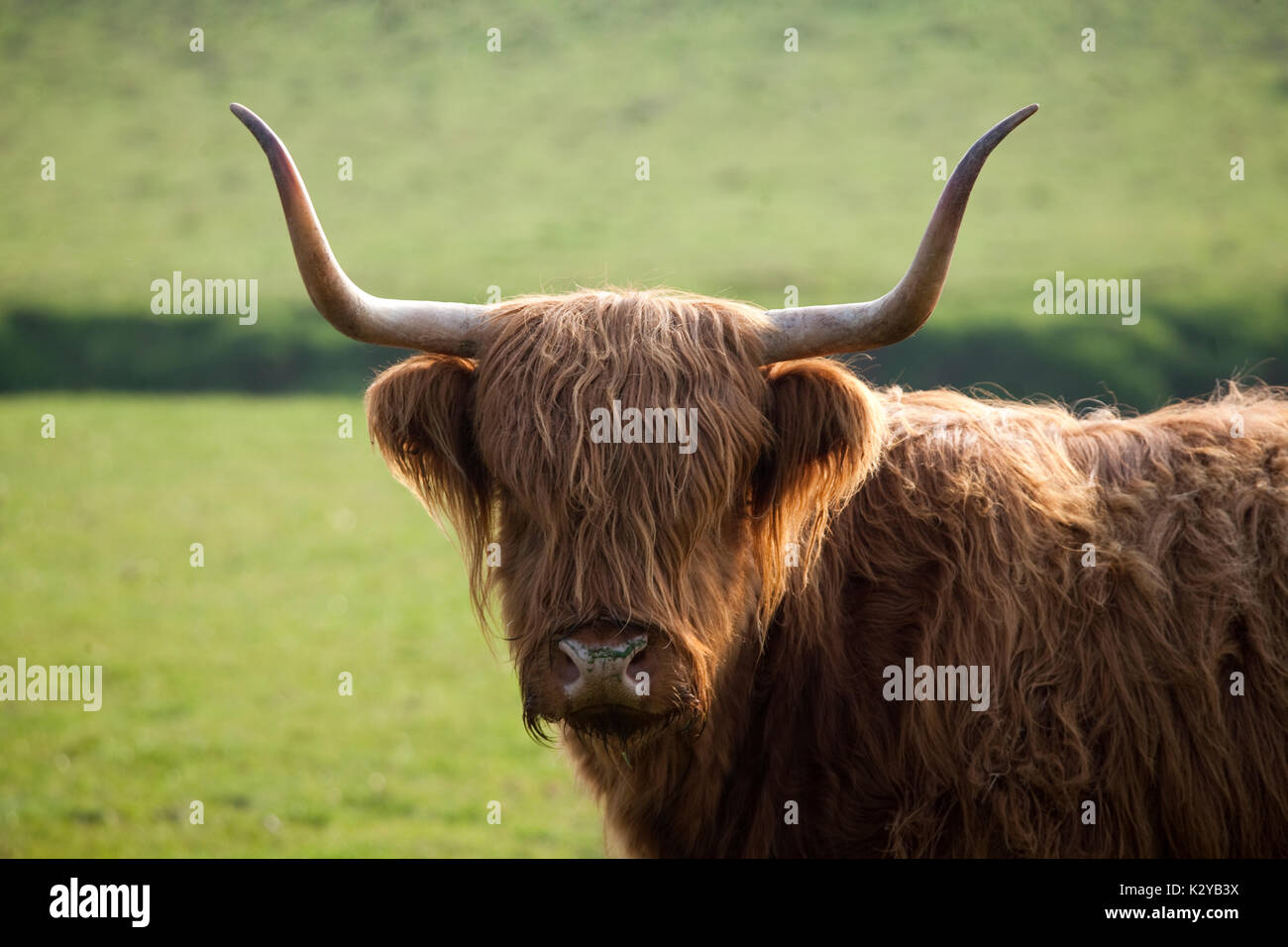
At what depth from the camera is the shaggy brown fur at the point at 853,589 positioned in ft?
10.7

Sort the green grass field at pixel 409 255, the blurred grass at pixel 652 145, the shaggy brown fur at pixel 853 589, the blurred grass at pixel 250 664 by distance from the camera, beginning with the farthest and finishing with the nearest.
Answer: the blurred grass at pixel 652 145 < the green grass field at pixel 409 255 < the blurred grass at pixel 250 664 < the shaggy brown fur at pixel 853 589

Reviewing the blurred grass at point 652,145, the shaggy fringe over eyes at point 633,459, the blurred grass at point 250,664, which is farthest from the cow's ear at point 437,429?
the blurred grass at point 652,145

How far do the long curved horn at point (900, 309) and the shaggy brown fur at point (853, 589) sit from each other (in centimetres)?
10

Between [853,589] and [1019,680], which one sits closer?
[1019,680]

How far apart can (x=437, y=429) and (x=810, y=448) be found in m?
1.16

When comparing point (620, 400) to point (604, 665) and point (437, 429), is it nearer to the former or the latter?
point (437, 429)

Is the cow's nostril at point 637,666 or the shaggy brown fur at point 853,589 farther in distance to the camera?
the shaggy brown fur at point 853,589

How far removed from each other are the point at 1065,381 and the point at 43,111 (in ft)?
113

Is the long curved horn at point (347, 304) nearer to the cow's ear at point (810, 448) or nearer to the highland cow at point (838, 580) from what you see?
the highland cow at point (838, 580)

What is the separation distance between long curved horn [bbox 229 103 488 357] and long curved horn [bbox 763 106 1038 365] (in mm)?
969

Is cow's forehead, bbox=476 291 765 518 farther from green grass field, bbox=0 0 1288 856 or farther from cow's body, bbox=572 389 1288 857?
green grass field, bbox=0 0 1288 856

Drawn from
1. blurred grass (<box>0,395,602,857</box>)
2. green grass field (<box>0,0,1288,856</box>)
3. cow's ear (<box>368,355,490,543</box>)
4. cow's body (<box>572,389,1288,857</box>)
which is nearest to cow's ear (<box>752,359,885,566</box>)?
cow's body (<box>572,389,1288,857</box>)

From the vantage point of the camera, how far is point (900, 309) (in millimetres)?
3195

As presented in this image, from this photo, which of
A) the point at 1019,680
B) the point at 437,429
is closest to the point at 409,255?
the point at 437,429
